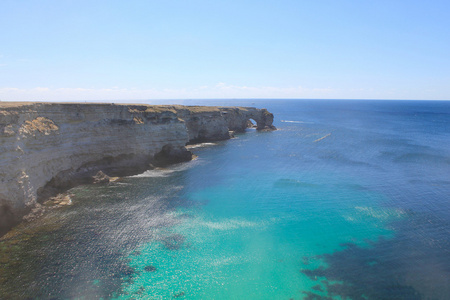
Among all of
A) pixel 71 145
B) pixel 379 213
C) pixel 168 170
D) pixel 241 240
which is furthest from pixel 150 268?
pixel 168 170

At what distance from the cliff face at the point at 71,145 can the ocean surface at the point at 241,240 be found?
2.59 m

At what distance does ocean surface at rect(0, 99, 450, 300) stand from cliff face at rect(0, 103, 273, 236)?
2592 millimetres

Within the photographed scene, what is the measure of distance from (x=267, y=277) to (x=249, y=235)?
5.45m

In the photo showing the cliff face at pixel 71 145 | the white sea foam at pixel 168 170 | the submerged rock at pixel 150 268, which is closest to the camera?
the submerged rock at pixel 150 268

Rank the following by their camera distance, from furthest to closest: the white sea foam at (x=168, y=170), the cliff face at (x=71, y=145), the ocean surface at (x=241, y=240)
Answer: the white sea foam at (x=168, y=170) → the cliff face at (x=71, y=145) → the ocean surface at (x=241, y=240)

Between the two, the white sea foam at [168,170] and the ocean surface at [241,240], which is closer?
the ocean surface at [241,240]

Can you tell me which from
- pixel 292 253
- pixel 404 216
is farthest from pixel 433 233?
pixel 292 253

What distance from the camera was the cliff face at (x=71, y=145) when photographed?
24703 mm

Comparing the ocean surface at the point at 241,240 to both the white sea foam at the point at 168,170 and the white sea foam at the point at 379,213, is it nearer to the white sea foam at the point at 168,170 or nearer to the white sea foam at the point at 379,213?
the white sea foam at the point at 379,213

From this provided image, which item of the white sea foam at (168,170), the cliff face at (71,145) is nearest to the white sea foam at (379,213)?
the white sea foam at (168,170)

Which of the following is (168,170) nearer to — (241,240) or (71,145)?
(71,145)

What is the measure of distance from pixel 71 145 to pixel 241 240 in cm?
2516

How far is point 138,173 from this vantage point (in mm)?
42031

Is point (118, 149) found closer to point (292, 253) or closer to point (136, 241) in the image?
point (136, 241)
